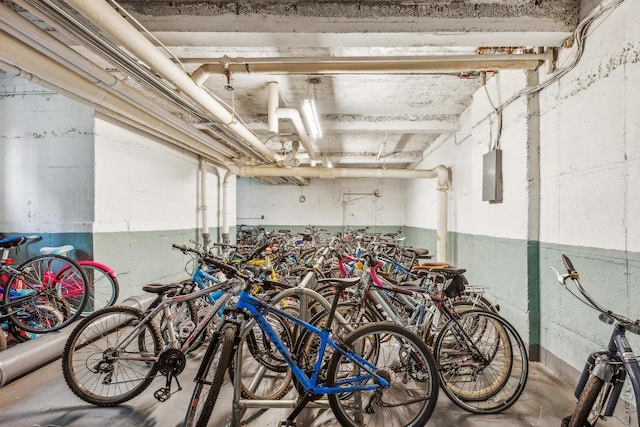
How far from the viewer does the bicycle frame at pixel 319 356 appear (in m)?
1.72

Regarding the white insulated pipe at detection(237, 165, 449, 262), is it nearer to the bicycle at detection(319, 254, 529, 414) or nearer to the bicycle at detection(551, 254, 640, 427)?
the bicycle at detection(319, 254, 529, 414)

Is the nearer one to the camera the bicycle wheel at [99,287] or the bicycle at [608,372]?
the bicycle at [608,372]

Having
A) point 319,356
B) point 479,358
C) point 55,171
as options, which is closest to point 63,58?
point 55,171

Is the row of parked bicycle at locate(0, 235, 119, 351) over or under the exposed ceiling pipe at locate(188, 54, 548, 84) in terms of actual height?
under

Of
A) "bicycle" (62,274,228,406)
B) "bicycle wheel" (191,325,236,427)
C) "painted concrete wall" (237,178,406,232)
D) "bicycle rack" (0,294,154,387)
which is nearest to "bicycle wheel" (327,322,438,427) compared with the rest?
"bicycle wheel" (191,325,236,427)

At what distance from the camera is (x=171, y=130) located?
A: 395 cm

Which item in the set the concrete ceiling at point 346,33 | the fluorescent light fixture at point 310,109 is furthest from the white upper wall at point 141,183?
the fluorescent light fixture at point 310,109

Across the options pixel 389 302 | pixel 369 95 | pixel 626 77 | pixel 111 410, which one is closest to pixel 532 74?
pixel 626 77

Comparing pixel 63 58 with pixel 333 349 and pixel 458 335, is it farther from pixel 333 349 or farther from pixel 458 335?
pixel 458 335

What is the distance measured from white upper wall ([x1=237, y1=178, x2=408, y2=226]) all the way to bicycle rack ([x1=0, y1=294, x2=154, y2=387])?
7.68 metres

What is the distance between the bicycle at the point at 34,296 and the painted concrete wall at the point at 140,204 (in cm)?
58

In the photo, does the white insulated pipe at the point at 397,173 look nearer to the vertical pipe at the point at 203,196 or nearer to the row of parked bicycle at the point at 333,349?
the vertical pipe at the point at 203,196

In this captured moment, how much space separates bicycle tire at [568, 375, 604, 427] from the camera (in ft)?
4.82

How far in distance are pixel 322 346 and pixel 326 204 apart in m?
8.66
